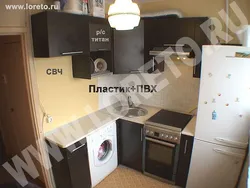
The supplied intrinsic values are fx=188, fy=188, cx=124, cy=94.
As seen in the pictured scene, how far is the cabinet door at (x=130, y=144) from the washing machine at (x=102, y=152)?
0.10 m

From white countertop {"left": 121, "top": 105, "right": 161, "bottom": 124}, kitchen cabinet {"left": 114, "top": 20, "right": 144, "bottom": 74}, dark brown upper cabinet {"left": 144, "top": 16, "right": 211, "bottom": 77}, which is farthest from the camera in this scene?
white countertop {"left": 121, "top": 105, "right": 161, "bottom": 124}

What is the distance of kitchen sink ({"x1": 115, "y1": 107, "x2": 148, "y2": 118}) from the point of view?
2.64 metres

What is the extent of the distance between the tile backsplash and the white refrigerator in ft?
2.07

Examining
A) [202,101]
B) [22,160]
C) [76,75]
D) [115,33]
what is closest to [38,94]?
[76,75]

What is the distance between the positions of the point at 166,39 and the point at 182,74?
56 centimetres

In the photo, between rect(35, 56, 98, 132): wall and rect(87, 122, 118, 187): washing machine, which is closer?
rect(35, 56, 98, 132): wall

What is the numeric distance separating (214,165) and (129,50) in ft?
5.33

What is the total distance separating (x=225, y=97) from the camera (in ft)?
Result: 5.76

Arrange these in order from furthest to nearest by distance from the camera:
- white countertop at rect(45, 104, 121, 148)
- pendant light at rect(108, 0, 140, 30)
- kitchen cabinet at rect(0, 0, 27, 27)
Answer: white countertop at rect(45, 104, 121, 148)
kitchen cabinet at rect(0, 0, 27, 27)
pendant light at rect(108, 0, 140, 30)

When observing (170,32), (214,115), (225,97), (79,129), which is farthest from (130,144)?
(170,32)

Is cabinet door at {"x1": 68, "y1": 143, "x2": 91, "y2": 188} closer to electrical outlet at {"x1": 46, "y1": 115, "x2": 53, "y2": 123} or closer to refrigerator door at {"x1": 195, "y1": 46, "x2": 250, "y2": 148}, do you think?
electrical outlet at {"x1": 46, "y1": 115, "x2": 53, "y2": 123}

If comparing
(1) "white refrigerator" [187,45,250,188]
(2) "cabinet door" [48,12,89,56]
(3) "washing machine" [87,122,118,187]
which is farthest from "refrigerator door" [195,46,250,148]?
(2) "cabinet door" [48,12,89,56]

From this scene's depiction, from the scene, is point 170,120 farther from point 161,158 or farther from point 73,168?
point 73,168

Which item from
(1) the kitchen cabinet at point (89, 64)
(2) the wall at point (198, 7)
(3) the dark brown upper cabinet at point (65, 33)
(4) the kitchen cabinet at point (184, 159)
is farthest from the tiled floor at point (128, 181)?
(2) the wall at point (198, 7)
